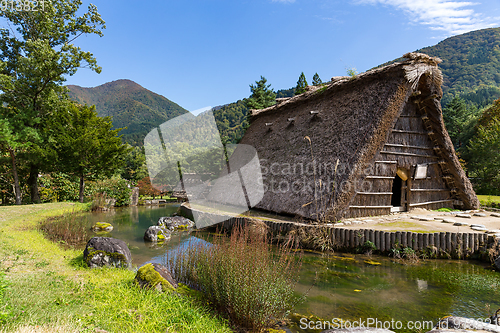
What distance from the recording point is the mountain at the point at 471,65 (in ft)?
150

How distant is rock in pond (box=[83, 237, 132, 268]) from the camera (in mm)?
5221

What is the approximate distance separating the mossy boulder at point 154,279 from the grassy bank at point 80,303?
14cm

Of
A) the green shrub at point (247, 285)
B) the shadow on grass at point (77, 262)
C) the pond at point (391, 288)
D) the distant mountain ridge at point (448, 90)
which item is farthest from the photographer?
the distant mountain ridge at point (448, 90)

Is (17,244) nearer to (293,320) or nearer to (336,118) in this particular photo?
(293,320)

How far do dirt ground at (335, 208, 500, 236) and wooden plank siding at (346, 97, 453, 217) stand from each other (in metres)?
0.52

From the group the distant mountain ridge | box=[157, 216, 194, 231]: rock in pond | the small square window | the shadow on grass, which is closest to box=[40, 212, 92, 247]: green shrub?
the shadow on grass

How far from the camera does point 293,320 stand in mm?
3744

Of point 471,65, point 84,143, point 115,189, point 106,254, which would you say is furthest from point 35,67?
point 471,65

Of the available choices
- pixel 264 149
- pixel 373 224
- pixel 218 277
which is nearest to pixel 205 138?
pixel 264 149

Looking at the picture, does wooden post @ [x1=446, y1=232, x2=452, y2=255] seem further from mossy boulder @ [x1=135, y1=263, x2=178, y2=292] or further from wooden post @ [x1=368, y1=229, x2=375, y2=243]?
mossy boulder @ [x1=135, y1=263, x2=178, y2=292]

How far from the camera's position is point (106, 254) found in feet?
17.5

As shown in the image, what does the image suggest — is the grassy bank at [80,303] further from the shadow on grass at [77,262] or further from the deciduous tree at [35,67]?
the deciduous tree at [35,67]

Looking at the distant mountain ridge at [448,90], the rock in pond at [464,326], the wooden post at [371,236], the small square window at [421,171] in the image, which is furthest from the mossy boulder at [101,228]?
the distant mountain ridge at [448,90]

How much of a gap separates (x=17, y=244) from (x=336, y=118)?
32.7ft
